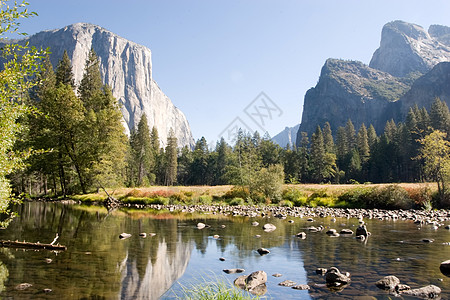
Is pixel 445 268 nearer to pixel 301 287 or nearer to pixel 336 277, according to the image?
pixel 336 277

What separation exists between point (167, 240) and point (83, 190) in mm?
32760

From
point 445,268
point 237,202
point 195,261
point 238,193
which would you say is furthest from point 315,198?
point 195,261

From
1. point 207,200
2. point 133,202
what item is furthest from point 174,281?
point 133,202

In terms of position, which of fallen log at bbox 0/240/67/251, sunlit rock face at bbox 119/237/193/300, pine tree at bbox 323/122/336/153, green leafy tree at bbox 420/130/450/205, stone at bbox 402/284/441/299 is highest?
pine tree at bbox 323/122/336/153

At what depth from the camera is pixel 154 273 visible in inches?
378

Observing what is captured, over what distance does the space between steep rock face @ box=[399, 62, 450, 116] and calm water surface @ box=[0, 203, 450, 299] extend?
205506mm

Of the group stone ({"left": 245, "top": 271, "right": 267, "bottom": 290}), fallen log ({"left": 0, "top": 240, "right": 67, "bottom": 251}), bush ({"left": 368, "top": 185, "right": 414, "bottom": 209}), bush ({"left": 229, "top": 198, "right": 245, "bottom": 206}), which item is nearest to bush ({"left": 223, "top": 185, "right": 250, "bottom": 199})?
bush ({"left": 229, "top": 198, "right": 245, "bottom": 206})

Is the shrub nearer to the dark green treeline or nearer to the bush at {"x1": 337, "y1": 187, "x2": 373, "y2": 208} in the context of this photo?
the dark green treeline

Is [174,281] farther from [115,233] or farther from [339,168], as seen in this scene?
[339,168]

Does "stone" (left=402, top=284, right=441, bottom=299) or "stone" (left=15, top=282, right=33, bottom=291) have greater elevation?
"stone" (left=15, top=282, right=33, bottom=291)

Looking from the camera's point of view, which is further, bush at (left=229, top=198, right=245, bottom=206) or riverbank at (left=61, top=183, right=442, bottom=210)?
bush at (left=229, top=198, right=245, bottom=206)

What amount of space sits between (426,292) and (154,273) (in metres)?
7.37

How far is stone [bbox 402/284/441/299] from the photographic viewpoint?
739 cm

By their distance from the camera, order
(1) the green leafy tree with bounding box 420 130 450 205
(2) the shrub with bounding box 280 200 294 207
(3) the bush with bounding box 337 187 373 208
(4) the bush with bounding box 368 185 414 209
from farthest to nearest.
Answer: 1. (2) the shrub with bounding box 280 200 294 207
2. (3) the bush with bounding box 337 187 373 208
3. (4) the bush with bounding box 368 185 414 209
4. (1) the green leafy tree with bounding box 420 130 450 205
